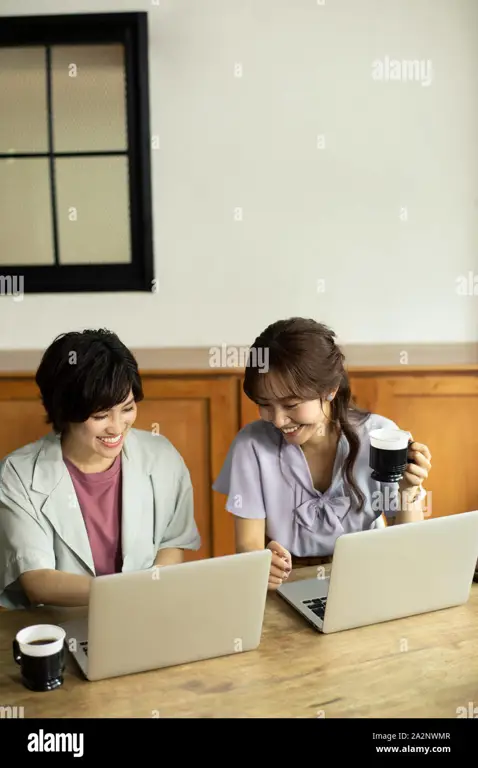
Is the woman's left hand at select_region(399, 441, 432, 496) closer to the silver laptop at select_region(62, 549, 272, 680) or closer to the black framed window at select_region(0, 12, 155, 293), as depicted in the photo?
the silver laptop at select_region(62, 549, 272, 680)

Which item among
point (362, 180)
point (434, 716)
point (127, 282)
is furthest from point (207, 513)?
point (434, 716)

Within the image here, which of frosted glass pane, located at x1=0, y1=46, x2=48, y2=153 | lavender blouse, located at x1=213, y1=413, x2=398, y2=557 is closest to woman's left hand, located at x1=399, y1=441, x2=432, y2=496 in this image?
lavender blouse, located at x1=213, y1=413, x2=398, y2=557

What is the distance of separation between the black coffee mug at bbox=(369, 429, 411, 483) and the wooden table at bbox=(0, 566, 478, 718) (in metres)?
0.30

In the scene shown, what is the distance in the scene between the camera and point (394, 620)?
1582 mm

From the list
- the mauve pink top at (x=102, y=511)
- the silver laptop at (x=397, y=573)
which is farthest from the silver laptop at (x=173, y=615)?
the mauve pink top at (x=102, y=511)

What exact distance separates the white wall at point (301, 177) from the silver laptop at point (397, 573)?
182cm

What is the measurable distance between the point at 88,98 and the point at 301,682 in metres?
2.58

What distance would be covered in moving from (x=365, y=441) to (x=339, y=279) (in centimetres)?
137

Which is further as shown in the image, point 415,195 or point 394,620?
point 415,195

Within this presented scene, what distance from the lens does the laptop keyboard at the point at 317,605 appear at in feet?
5.22

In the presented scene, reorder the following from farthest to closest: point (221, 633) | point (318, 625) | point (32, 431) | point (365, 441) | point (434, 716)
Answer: point (32, 431) < point (365, 441) < point (318, 625) < point (221, 633) < point (434, 716)

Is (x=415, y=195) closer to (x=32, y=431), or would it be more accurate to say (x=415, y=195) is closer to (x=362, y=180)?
(x=362, y=180)

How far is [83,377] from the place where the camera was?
70.9 inches

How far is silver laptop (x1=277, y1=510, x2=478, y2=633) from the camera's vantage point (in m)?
1.47
